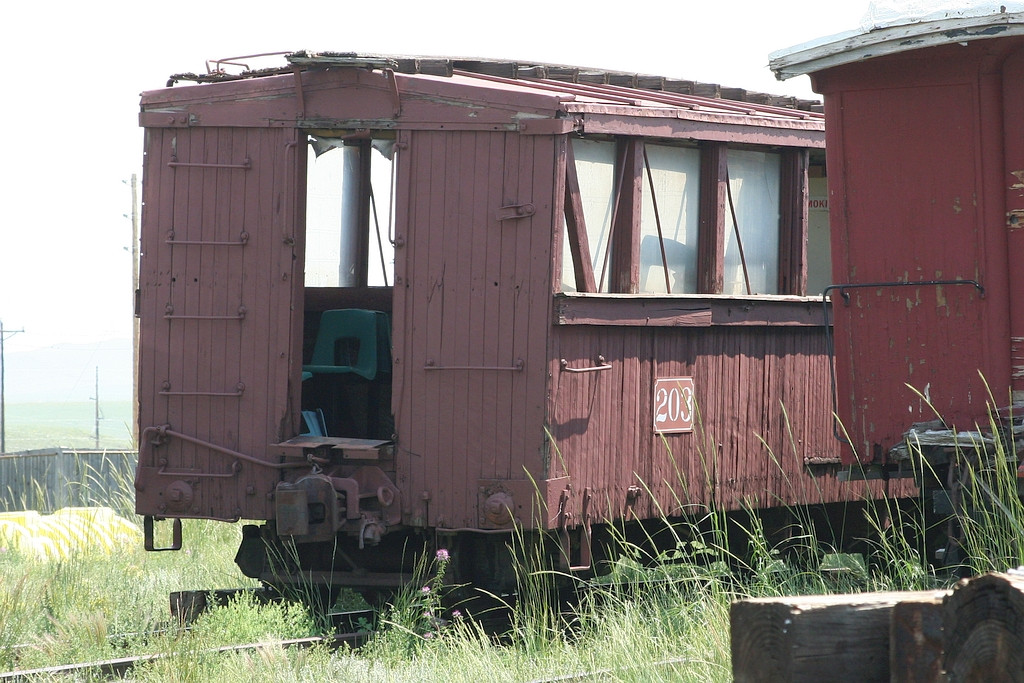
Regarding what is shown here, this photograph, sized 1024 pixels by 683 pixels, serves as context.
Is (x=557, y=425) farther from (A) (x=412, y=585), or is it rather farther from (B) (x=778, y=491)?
(B) (x=778, y=491)

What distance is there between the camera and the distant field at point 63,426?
71.8m

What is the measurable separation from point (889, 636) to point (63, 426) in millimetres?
102151

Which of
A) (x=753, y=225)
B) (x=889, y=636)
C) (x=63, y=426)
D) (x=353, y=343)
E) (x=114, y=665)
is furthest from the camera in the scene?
(x=63, y=426)

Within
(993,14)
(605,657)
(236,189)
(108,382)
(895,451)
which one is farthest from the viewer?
(108,382)

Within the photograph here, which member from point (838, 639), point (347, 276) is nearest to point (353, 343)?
point (347, 276)

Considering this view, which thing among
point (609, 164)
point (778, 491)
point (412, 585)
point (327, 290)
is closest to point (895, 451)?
point (778, 491)

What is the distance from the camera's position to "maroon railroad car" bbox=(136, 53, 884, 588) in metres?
6.61

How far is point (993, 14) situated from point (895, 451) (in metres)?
2.21

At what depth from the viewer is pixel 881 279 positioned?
636cm

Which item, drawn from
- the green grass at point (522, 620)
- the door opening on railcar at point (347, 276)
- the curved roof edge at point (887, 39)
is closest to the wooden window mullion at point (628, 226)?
the curved roof edge at point (887, 39)

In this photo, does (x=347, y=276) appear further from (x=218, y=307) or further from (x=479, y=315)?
(x=479, y=315)

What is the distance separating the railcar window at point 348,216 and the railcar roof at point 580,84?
2.51ft

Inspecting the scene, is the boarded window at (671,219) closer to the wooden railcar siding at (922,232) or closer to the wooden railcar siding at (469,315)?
the wooden railcar siding at (469,315)

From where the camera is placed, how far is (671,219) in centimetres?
735
